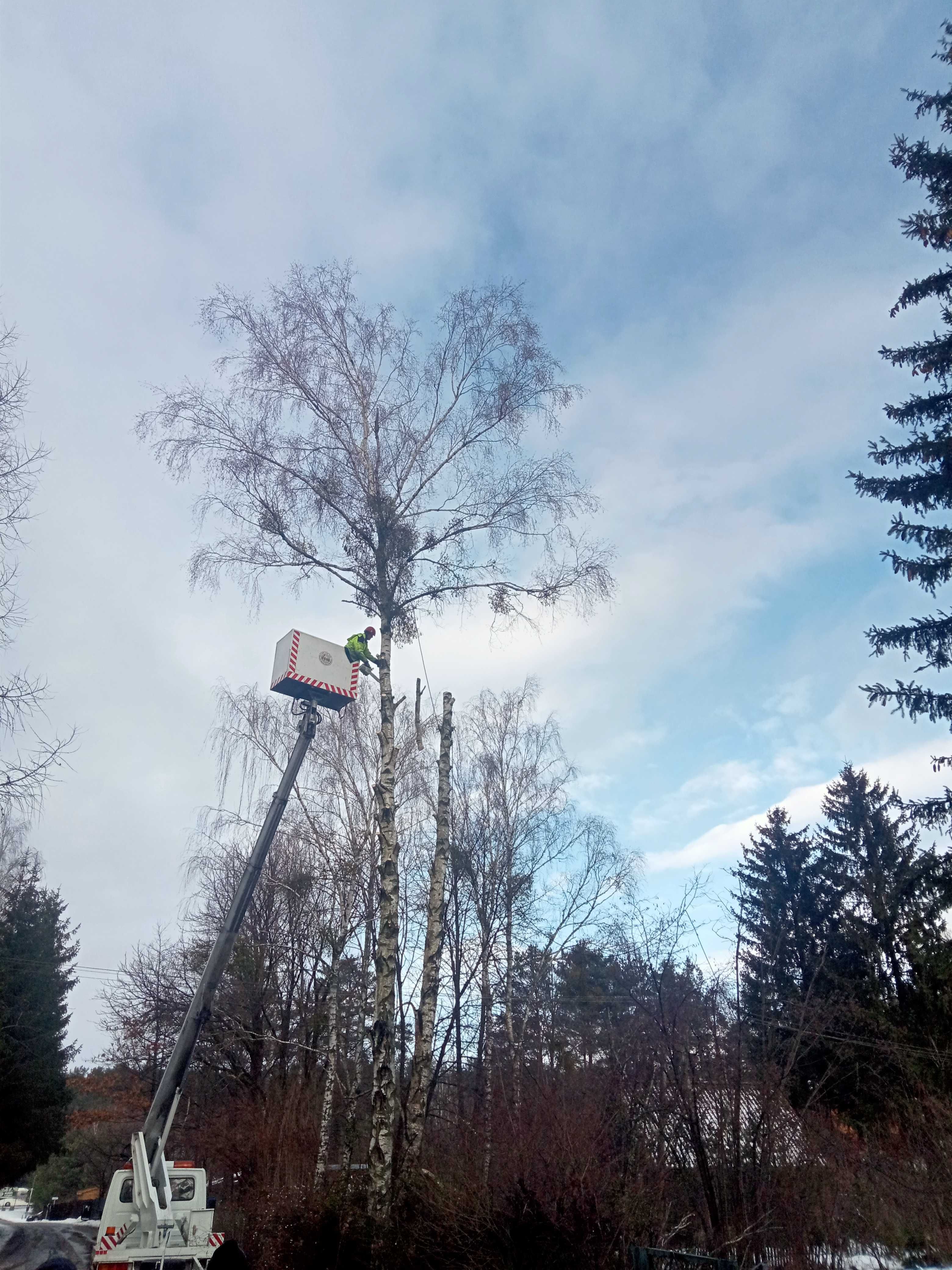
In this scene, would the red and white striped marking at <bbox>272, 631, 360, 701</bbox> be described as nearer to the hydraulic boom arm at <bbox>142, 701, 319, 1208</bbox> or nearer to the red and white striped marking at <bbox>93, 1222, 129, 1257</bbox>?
the hydraulic boom arm at <bbox>142, 701, 319, 1208</bbox>

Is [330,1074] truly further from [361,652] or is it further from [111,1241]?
[361,652]

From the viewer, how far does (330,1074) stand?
627 inches

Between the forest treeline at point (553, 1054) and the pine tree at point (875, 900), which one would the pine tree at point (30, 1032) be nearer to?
the forest treeline at point (553, 1054)

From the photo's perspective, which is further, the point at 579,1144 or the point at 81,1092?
the point at 81,1092

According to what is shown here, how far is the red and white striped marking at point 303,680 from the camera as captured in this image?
424 inches

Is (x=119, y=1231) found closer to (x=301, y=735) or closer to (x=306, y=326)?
(x=301, y=735)

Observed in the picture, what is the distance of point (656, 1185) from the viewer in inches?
333

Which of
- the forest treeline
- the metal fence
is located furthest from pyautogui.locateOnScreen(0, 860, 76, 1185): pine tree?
the metal fence

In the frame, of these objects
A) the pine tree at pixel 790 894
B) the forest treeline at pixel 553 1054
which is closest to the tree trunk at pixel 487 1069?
the forest treeline at pixel 553 1054

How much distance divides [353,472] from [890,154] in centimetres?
1026

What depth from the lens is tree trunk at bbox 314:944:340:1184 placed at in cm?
1507

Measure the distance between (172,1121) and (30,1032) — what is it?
25418 millimetres

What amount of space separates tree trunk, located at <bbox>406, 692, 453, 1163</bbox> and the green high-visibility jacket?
1588mm

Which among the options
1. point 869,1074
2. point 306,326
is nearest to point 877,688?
point 306,326
